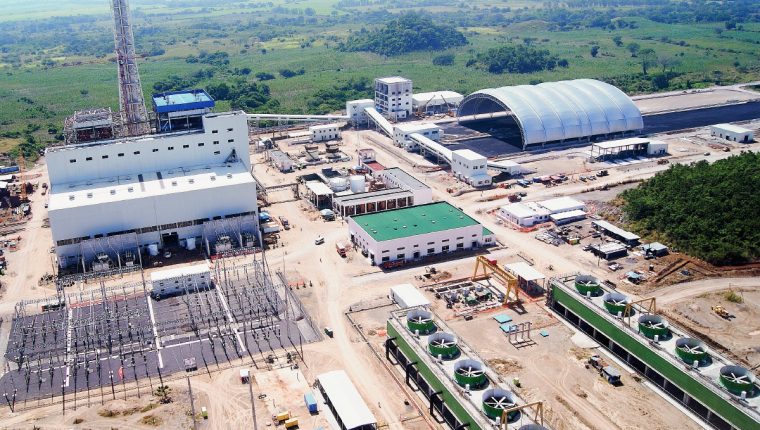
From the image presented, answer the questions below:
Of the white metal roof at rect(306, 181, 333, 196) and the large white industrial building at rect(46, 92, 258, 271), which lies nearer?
the large white industrial building at rect(46, 92, 258, 271)

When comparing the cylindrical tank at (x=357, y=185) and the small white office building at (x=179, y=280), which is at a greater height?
the cylindrical tank at (x=357, y=185)

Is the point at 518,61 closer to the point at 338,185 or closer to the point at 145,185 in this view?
the point at 338,185

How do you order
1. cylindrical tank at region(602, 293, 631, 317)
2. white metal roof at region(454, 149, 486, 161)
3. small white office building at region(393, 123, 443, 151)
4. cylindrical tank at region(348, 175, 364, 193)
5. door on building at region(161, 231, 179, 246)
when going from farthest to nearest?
small white office building at region(393, 123, 443, 151) → white metal roof at region(454, 149, 486, 161) → cylindrical tank at region(348, 175, 364, 193) → door on building at region(161, 231, 179, 246) → cylindrical tank at region(602, 293, 631, 317)

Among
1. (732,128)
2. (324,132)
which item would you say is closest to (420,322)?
(324,132)

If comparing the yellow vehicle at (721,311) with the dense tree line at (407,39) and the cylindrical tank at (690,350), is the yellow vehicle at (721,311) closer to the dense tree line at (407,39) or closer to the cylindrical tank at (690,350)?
the cylindrical tank at (690,350)

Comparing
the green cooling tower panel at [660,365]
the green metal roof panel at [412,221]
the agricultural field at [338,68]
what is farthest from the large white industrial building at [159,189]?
the agricultural field at [338,68]

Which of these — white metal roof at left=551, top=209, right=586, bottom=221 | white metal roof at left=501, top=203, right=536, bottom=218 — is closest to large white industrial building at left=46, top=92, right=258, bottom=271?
white metal roof at left=501, top=203, right=536, bottom=218

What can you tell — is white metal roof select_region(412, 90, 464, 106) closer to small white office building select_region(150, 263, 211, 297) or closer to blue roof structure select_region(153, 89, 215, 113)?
blue roof structure select_region(153, 89, 215, 113)
